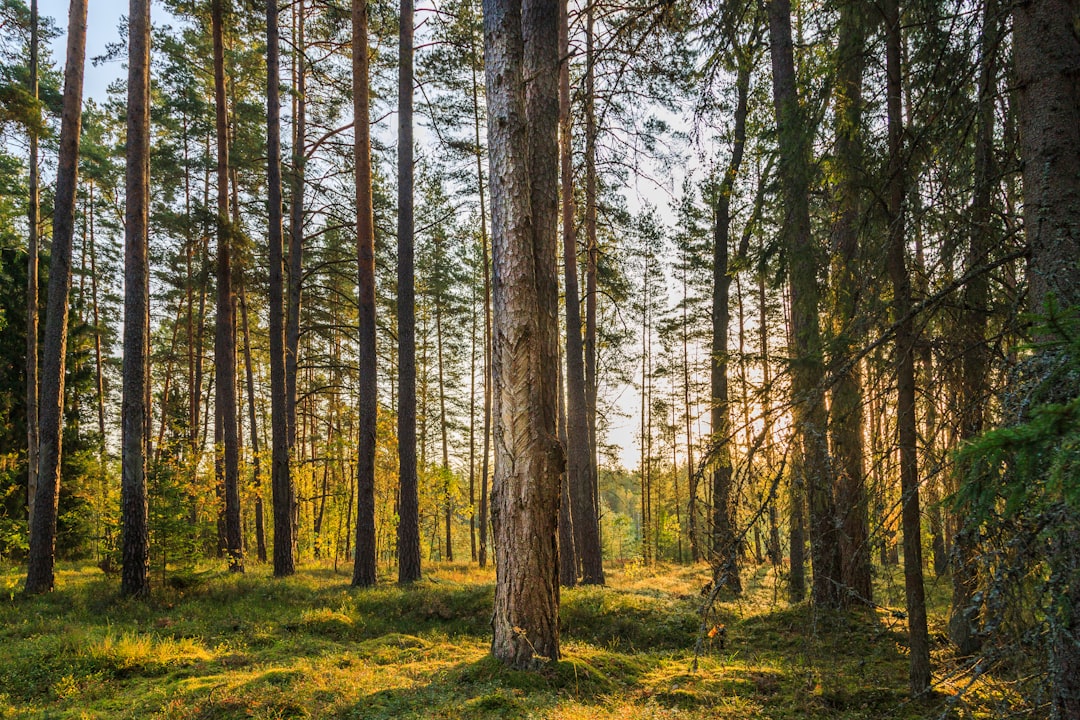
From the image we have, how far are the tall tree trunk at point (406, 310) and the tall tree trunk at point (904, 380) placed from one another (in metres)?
8.78

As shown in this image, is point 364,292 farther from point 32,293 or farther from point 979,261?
point 979,261

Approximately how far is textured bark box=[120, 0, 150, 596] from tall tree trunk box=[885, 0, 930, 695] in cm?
1022

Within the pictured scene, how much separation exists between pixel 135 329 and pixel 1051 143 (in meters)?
10.9

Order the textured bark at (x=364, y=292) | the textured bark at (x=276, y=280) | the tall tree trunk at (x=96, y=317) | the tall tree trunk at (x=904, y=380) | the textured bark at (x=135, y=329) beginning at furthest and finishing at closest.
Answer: the tall tree trunk at (x=96, y=317) < the textured bark at (x=276, y=280) < the textured bark at (x=364, y=292) < the textured bark at (x=135, y=329) < the tall tree trunk at (x=904, y=380)

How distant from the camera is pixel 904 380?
3.86 m

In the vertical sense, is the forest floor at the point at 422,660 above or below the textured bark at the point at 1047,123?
below

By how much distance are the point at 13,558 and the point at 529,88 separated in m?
18.5

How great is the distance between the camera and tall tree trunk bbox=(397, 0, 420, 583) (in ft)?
36.4

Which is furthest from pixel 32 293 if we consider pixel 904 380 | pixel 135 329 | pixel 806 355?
pixel 904 380

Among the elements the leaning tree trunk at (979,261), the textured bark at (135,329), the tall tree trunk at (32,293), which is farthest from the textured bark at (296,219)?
the leaning tree trunk at (979,261)

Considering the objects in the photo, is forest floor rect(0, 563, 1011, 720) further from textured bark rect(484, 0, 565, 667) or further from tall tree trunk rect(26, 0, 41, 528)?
tall tree trunk rect(26, 0, 41, 528)

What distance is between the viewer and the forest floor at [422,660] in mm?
4223

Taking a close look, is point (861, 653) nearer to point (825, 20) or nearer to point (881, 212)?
point (881, 212)

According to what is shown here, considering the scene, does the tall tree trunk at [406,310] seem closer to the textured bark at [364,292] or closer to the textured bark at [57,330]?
the textured bark at [364,292]
